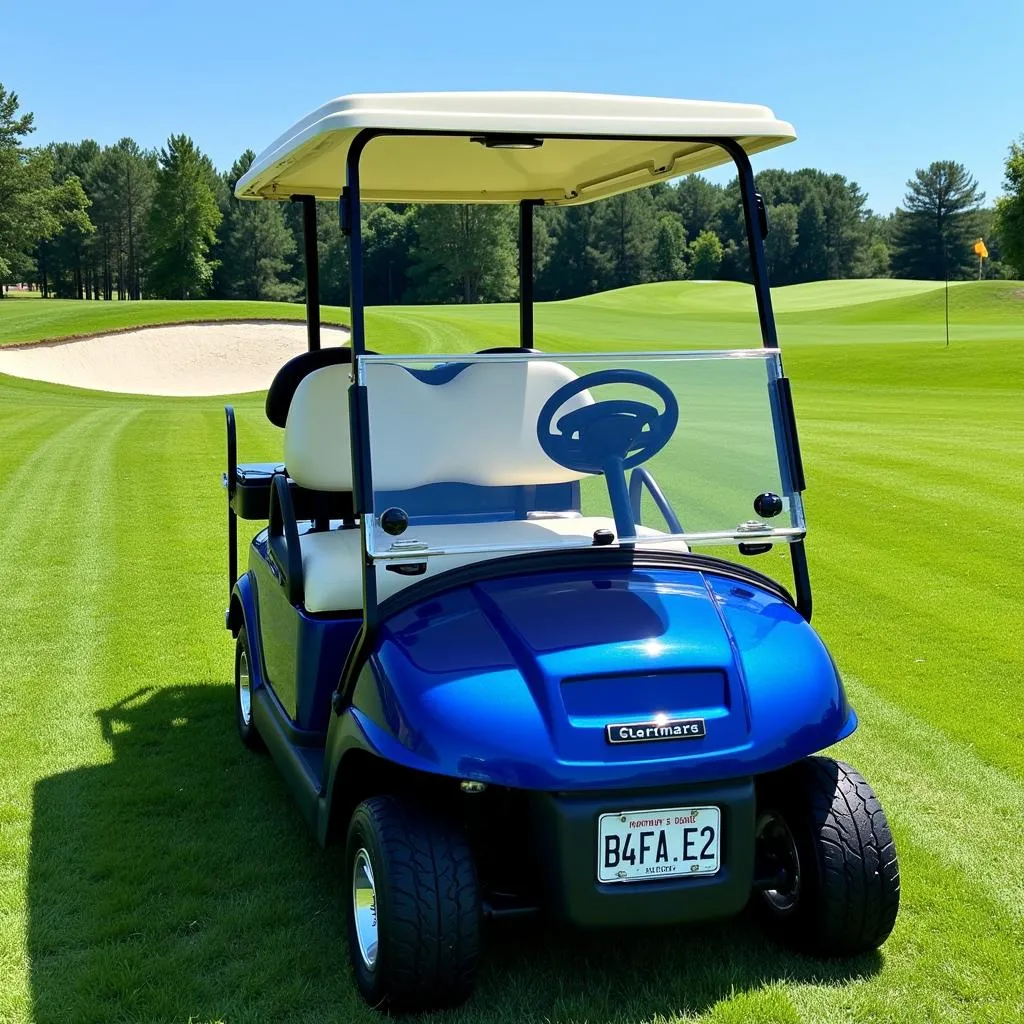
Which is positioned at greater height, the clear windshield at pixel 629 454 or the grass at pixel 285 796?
the clear windshield at pixel 629 454

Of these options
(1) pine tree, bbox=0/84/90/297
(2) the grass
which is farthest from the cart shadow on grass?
(1) pine tree, bbox=0/84/90/297

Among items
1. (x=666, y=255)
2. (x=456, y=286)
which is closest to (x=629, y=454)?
(x=456, y=286)

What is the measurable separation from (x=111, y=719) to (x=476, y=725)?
2.69 m

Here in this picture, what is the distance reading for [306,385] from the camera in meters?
3.79

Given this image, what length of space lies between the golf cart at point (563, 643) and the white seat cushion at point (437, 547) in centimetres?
1

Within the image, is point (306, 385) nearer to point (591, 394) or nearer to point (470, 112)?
point (591, 394)

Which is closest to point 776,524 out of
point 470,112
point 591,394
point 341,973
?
point 591,394

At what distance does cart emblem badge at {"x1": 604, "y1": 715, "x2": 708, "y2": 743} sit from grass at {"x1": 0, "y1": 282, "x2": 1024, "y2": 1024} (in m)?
0.61

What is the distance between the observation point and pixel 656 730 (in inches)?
92.0

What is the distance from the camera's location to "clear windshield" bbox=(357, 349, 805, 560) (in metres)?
2.88

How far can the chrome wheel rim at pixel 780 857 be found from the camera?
265 centimetres

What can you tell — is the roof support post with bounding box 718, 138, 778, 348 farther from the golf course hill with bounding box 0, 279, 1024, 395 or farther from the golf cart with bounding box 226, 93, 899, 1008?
the golf course hill with bounding box 0, 279, 1024, 395

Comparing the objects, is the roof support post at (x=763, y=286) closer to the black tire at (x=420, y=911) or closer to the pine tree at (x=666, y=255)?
the black tire at (x=420, y=911)

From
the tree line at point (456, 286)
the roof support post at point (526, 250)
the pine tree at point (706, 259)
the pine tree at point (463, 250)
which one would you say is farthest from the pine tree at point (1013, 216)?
the roof support post at point (526, 250)
